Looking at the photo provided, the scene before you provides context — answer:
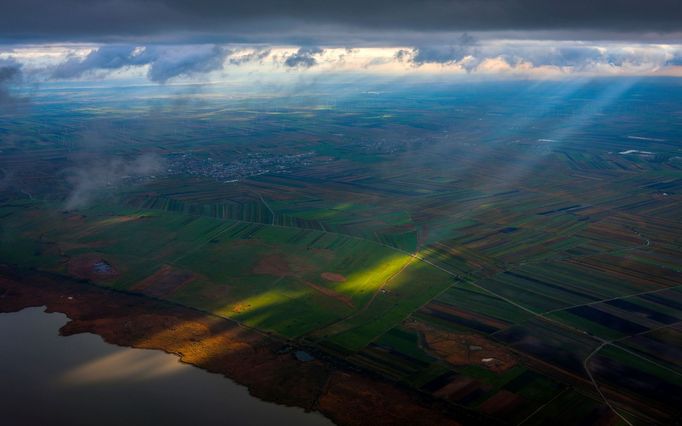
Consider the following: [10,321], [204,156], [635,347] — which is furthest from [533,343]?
[204,156]

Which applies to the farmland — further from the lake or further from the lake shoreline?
the lake

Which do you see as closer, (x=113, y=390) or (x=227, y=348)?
(x=113, y=390)

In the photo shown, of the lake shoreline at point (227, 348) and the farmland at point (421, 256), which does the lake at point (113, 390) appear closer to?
the lake shoreline at point (227, 348)

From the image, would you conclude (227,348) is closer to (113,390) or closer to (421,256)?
(113,390)

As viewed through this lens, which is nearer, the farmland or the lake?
the lake

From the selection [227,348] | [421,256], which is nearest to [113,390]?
[227,348]

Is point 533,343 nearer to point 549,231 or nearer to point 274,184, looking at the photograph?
point 549,231
